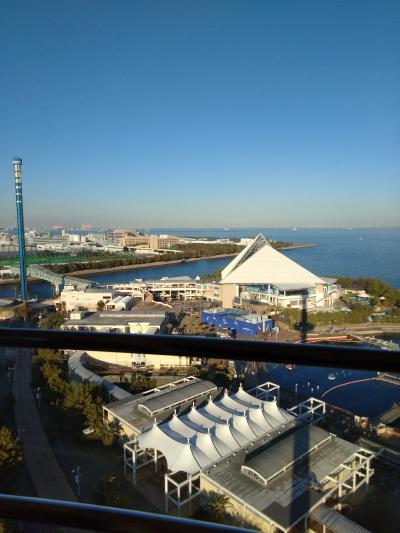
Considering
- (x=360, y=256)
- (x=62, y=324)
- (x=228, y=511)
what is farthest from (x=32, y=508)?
(x=62, y=324)

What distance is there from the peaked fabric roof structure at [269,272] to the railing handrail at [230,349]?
5.98 meters

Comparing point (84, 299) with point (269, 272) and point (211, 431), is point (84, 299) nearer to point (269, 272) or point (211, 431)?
point (269, 272)

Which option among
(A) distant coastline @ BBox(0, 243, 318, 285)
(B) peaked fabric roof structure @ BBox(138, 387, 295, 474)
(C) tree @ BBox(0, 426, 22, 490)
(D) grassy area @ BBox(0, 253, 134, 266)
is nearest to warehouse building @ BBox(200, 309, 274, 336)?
(B) peaked fabric roof structure @ BBox(138, 387, 295, 474)

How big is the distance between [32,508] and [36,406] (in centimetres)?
110

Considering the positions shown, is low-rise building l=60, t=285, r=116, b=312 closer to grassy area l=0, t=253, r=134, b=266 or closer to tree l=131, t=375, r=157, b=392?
grassy area l=0, t=253, r=134, b=266

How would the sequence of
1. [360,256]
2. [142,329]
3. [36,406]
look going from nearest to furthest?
[36,406]
[360,256]
[142,329]

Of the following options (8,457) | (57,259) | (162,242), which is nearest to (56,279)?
(57,259)

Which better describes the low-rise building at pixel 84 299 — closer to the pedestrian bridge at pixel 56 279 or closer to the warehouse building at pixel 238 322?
the pedestrian bridge at pixel 56 279

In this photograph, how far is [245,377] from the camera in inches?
79.0

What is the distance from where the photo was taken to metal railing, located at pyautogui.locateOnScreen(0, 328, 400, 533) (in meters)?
0.19

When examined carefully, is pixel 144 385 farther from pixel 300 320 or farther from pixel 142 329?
pixel 300 320

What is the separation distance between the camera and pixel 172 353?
0.71 feet

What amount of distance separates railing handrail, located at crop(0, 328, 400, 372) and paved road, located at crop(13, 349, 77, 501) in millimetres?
309

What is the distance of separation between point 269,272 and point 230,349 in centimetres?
669
